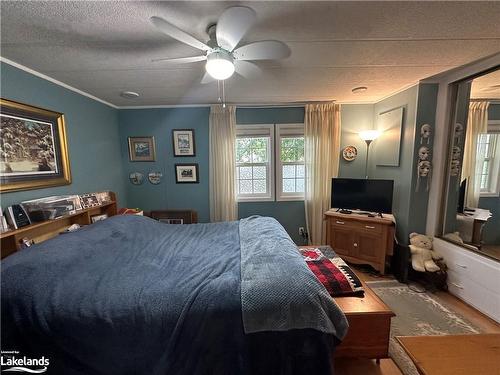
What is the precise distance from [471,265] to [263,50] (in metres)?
2.85

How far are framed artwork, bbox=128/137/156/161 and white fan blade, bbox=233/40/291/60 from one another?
90.3 inches

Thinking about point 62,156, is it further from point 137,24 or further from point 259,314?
point 259,314

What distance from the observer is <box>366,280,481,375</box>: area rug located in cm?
162

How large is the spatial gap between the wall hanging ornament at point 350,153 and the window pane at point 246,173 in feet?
5.09

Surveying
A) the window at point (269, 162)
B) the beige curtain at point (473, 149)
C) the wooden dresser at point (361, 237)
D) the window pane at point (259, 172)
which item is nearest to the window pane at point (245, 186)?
the window at point (269, 162)

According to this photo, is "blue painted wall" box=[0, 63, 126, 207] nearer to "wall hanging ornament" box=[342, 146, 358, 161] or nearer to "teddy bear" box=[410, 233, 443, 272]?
"wall hanging ornament" box=[342, 146, 358, 161]

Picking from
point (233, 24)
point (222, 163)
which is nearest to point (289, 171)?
point (222, 163)

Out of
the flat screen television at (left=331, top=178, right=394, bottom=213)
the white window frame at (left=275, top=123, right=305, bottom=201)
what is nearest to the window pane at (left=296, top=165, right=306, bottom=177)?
the white window frame at (left=275, top=123, right=305, bottom=201)

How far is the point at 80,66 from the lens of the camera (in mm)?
1844

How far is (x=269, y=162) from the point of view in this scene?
11.0 feet

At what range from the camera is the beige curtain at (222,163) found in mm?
3137

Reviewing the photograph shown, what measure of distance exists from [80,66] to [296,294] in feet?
8.44

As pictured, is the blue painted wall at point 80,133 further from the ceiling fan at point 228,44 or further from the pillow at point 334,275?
the pillow at point 334,275

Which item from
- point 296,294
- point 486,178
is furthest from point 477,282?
point 296,294
